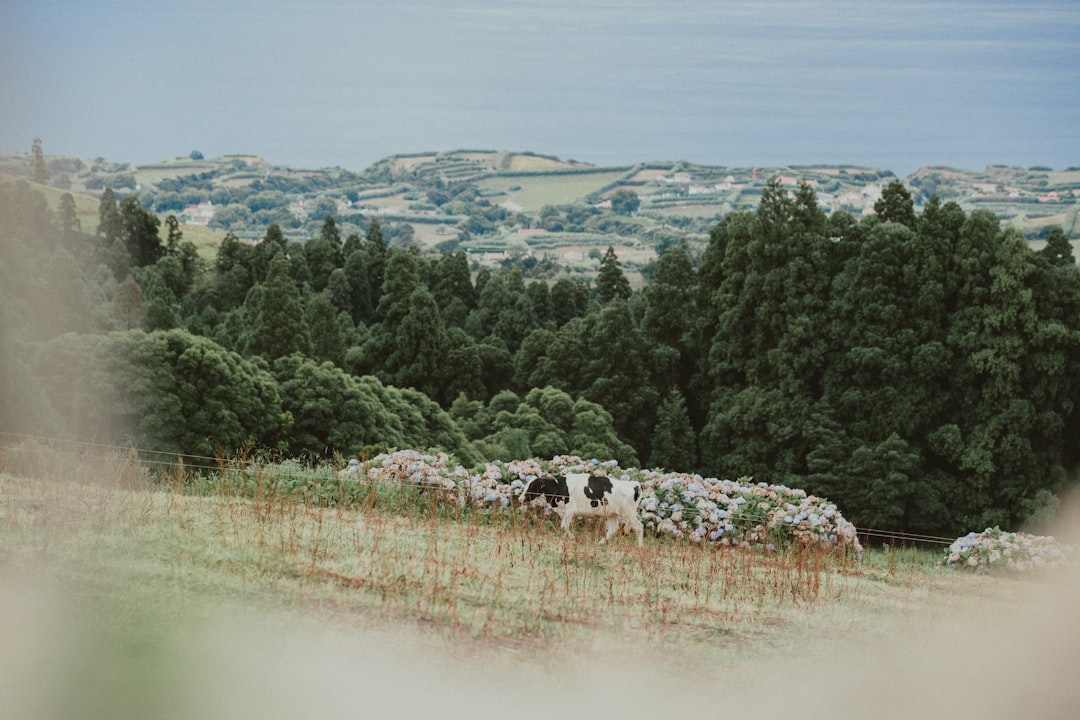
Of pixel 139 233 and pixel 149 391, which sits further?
pixel 139 233

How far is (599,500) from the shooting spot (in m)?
11.2

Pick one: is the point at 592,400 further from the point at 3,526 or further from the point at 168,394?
the point at 3,526

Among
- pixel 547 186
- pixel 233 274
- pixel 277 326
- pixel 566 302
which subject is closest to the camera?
pixel 277 326

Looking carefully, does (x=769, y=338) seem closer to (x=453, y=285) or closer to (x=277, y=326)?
(x=277, y=326)

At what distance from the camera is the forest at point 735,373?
2506 cm

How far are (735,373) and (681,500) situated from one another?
2509cm

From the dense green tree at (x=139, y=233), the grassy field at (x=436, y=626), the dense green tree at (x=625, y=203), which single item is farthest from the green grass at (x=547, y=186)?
A: the grassy field at (x=436, y=626)

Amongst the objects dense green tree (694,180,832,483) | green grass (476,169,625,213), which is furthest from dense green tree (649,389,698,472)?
green grass (476,169,625,213)

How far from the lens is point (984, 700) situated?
7156 millimetres

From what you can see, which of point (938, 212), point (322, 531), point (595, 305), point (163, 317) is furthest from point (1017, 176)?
point (322, 531)

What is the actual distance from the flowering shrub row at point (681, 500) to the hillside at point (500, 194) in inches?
2912

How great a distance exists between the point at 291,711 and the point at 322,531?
3.55m

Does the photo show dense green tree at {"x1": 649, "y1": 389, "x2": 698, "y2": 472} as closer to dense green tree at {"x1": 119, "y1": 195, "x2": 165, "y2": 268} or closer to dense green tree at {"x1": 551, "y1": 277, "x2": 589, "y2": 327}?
dense green tree at {"x1": 551, "y1": 277, "x2": 589, "y2": 327}

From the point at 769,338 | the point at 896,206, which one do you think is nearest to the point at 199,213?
the point at 769,338
